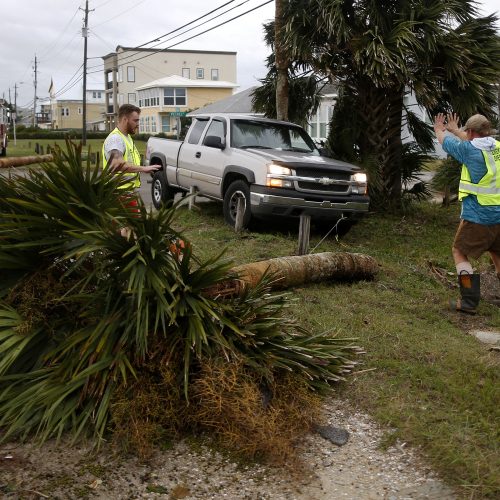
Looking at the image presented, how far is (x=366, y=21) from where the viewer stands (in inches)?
432

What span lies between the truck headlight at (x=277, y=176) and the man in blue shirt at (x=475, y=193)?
300 centimetres

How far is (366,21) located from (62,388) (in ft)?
29.8

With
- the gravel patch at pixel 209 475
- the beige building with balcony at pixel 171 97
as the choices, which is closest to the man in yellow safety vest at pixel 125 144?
the gravel patch at pixel 209 475

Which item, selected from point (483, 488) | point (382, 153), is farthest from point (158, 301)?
point (382, 153)

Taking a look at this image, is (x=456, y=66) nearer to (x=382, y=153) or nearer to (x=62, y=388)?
(x=382, y=153)

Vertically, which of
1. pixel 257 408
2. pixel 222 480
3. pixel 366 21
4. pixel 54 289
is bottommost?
pixel 222 480

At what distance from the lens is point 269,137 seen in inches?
416

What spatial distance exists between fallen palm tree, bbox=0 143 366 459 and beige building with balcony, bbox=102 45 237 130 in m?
75.0

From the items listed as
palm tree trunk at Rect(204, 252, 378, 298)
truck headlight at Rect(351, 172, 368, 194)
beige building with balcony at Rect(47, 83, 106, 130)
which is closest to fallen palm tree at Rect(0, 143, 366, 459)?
palm tree trunk at Rect(204, 252, 378, 298)

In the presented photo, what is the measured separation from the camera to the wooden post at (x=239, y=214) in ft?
31.4

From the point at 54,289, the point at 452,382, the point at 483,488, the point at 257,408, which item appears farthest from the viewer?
the point at 452,382

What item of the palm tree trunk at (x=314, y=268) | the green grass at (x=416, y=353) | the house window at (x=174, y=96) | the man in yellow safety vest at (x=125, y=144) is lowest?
the green grass at (x=416, y=353)

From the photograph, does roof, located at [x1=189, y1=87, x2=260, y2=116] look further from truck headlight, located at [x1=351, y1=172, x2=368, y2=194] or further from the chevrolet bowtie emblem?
the chevrolet bowtie emblem

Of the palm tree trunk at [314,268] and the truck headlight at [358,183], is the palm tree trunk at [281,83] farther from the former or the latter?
the palm tree trunk at [314,268]
